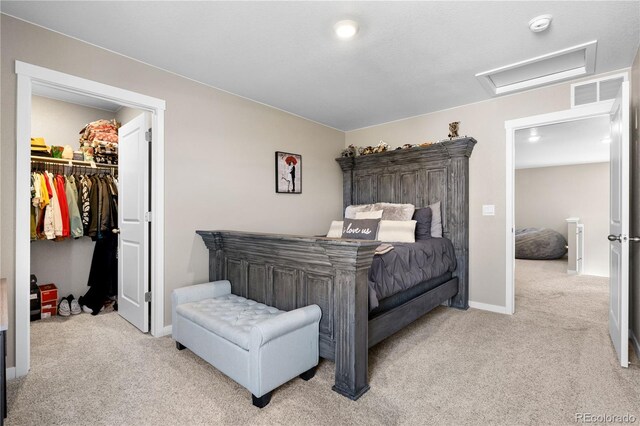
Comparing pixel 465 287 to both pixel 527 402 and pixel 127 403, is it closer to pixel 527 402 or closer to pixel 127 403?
pixel 527 402

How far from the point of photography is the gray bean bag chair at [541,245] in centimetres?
721

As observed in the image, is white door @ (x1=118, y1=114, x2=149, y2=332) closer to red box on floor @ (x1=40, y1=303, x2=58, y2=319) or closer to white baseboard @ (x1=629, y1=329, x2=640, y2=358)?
red box on floor @ (x1=40, y1=303, x2=58, y2=319)

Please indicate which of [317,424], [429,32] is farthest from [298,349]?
[429,32]

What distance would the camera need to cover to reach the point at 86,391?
1960mm

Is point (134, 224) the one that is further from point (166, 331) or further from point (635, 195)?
point (635, 195)

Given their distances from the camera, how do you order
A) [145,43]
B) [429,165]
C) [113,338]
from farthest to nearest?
[429,165] < [113,338] < [145,43]

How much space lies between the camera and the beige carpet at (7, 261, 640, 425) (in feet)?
5.66

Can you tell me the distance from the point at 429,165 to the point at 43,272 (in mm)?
4615

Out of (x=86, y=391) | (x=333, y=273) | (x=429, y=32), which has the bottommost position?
(x=86, y=391)

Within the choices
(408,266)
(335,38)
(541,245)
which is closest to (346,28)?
(335,38)

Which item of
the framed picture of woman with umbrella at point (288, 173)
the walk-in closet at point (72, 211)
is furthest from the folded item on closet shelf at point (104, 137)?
the framed picture of woman with umbrella at point (288, 173)

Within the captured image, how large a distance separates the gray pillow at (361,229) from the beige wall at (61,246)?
312cm

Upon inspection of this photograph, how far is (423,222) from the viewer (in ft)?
12.3

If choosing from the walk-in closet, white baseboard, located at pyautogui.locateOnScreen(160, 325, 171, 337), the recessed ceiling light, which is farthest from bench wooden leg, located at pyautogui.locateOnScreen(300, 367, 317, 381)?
the walk-in closet
